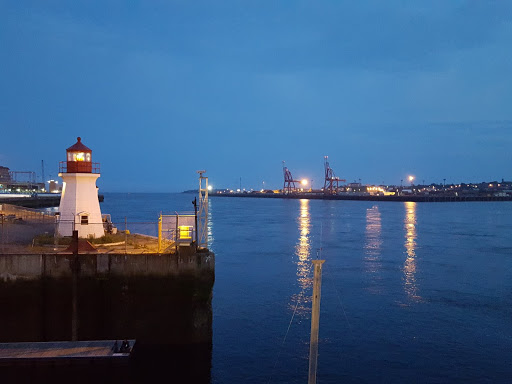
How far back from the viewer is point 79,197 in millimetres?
19797

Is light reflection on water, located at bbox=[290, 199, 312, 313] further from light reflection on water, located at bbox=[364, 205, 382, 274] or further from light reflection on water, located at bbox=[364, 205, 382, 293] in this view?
light reflection on water, located at bbox=[364, 205, 382, 274]

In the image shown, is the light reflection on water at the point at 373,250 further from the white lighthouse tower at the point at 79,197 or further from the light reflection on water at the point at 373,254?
the white lighthouse tower at the point at 79,197

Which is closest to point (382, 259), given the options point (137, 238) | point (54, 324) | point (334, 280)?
point (334, 280)

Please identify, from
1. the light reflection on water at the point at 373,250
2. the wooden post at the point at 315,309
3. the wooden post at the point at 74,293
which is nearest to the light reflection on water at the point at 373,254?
the light reflection on water at the point at 373,250

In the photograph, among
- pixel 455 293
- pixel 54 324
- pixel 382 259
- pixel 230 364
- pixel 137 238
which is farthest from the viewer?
pixel 382 259

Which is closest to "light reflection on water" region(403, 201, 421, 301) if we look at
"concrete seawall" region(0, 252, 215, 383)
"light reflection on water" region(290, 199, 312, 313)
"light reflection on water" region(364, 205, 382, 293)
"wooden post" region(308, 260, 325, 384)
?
"light reflection on water" region(364, 205, 382, 293)

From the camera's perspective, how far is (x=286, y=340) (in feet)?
60.1

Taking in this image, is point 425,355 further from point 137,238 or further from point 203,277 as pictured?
point 137,238

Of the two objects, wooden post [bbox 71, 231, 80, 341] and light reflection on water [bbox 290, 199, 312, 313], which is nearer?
wooden post [bbox 71, 231, 80, 341]

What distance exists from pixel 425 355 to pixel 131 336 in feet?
35.5

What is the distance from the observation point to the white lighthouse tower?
1939cm

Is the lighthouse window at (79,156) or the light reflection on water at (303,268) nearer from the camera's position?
the lighthouse window at (79,156)

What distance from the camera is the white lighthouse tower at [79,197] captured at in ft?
63.6

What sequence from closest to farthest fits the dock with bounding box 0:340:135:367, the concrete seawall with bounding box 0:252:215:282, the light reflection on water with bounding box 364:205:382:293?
the dock with bounding box 0:340:135:367 < the concrete seawall with bounding box 0:252:215:282 < the light reflection on water with bounding box 364:205:382:293
